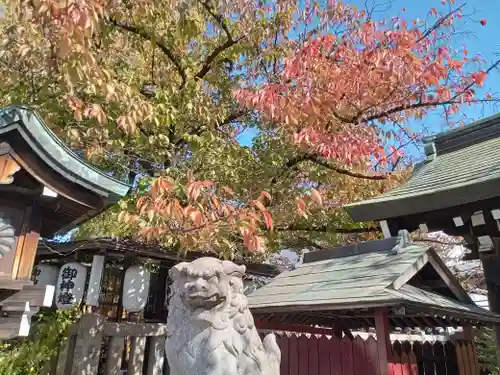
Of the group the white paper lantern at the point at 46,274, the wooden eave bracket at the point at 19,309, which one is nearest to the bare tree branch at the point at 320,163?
the white paper lantern at the point at 46,274

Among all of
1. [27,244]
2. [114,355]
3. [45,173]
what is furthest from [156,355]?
[45,173]

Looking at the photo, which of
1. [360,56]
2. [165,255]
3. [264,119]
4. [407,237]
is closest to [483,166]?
[407,237]

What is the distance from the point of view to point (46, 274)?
21.1ft

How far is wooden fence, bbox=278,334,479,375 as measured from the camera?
16.3 feet

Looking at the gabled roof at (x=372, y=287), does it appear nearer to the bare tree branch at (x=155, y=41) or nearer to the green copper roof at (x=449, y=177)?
the green copper roof at (x=449, y=177)

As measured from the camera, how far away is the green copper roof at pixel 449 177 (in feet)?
16.3

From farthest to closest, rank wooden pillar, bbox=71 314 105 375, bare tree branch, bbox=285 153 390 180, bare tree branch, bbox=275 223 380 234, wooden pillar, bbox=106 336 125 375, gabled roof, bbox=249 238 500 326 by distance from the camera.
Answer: bare tree branch, bbox=275 223 380 234 → bare tree branch, bbox=285 153 390 180 → wooden pillar, bbox=106 336 125 375 → wooden pillar, bbox=71 314 105 375 → gabled roof, bbox=249 238 500 326

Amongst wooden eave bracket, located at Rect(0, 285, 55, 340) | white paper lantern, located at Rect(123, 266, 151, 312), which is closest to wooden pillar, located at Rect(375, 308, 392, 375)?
wooden eave bracket, located at Rect(0, 285, 55, 340)

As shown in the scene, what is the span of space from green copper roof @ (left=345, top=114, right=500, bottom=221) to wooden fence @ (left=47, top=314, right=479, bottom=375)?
1.73 meters

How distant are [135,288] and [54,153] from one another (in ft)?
10.2

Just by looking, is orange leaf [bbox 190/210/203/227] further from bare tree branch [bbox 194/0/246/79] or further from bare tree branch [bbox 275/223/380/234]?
bare tree branch [bbox 275/223/380/234]

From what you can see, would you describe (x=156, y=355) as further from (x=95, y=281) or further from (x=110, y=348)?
(x=95, y=281)

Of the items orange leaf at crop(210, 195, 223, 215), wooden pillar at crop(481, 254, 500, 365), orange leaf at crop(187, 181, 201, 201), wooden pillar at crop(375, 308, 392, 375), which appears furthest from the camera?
orange leaf at crop(210, 195, 223, 215)

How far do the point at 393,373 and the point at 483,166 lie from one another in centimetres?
313
